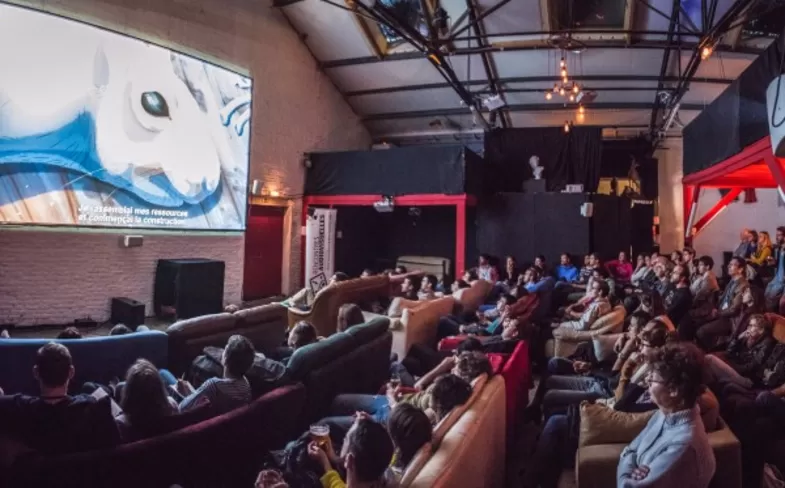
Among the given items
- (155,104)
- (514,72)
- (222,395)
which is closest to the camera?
(222,395)

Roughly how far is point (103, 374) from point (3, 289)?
13.9ft

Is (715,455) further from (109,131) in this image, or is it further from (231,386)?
(109,131)

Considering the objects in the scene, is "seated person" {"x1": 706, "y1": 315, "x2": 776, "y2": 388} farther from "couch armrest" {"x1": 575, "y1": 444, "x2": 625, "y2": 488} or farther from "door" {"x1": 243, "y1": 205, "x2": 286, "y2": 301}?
"door" {"x1": 243, "y1": 205, "x2": 286, "y2": 301}

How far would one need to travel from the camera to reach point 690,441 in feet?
6.57

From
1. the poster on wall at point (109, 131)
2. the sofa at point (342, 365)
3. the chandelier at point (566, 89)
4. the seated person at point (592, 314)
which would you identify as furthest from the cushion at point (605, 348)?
the poster on wall at point (109, 131)

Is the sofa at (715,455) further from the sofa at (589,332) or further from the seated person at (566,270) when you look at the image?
the seated person at (566,270)

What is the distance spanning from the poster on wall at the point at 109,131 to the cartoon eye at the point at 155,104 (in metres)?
0.01

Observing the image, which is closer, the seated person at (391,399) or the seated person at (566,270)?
the seated person at (391,399)

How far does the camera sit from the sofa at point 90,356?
3.42m

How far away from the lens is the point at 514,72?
1126 cm

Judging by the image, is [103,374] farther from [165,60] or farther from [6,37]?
[165,60]

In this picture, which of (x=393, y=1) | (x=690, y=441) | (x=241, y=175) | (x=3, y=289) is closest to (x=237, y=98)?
(x=241, y=175)

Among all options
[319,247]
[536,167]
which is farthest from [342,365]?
[536,167]

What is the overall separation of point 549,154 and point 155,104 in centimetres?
822
